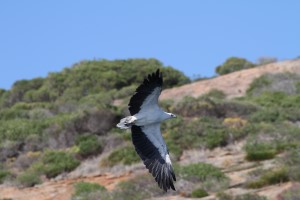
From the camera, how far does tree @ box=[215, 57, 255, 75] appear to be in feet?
182

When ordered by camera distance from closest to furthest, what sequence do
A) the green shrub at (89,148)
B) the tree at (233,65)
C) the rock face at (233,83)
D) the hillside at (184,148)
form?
the hillside at (184,148) < the green shrub at (89,148) < the rock face at (233,83) < the tree at (233,65)

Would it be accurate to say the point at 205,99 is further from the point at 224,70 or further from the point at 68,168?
the point at 224,70

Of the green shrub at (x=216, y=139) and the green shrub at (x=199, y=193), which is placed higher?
the green shrub at (x=216, y=139)

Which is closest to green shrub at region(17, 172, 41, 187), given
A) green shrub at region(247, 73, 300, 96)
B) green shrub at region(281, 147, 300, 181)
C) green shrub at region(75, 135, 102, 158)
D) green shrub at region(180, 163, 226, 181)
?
green shrub at region(75, 135, 102, 158)

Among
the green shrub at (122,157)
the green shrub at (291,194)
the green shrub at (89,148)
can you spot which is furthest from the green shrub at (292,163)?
the green shrub at (89,148)

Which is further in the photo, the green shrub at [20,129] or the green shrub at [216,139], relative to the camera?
the green shrub at [20,129]

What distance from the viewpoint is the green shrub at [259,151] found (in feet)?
80.3

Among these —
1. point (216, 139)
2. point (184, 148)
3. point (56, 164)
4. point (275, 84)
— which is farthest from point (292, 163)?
point (275, 84)

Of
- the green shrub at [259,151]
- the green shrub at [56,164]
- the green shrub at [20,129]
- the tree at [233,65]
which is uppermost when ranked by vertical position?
the tree at [233,65]

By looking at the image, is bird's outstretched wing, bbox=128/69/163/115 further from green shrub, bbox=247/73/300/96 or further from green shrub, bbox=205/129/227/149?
green shrub, bbox=247/73/300/96

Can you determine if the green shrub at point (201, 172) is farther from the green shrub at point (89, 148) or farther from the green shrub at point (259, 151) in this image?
the green shrub at point (89, 148)

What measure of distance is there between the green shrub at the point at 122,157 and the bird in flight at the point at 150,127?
12.9 metres

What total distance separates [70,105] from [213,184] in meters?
22.7

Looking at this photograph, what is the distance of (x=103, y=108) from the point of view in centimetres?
3519
